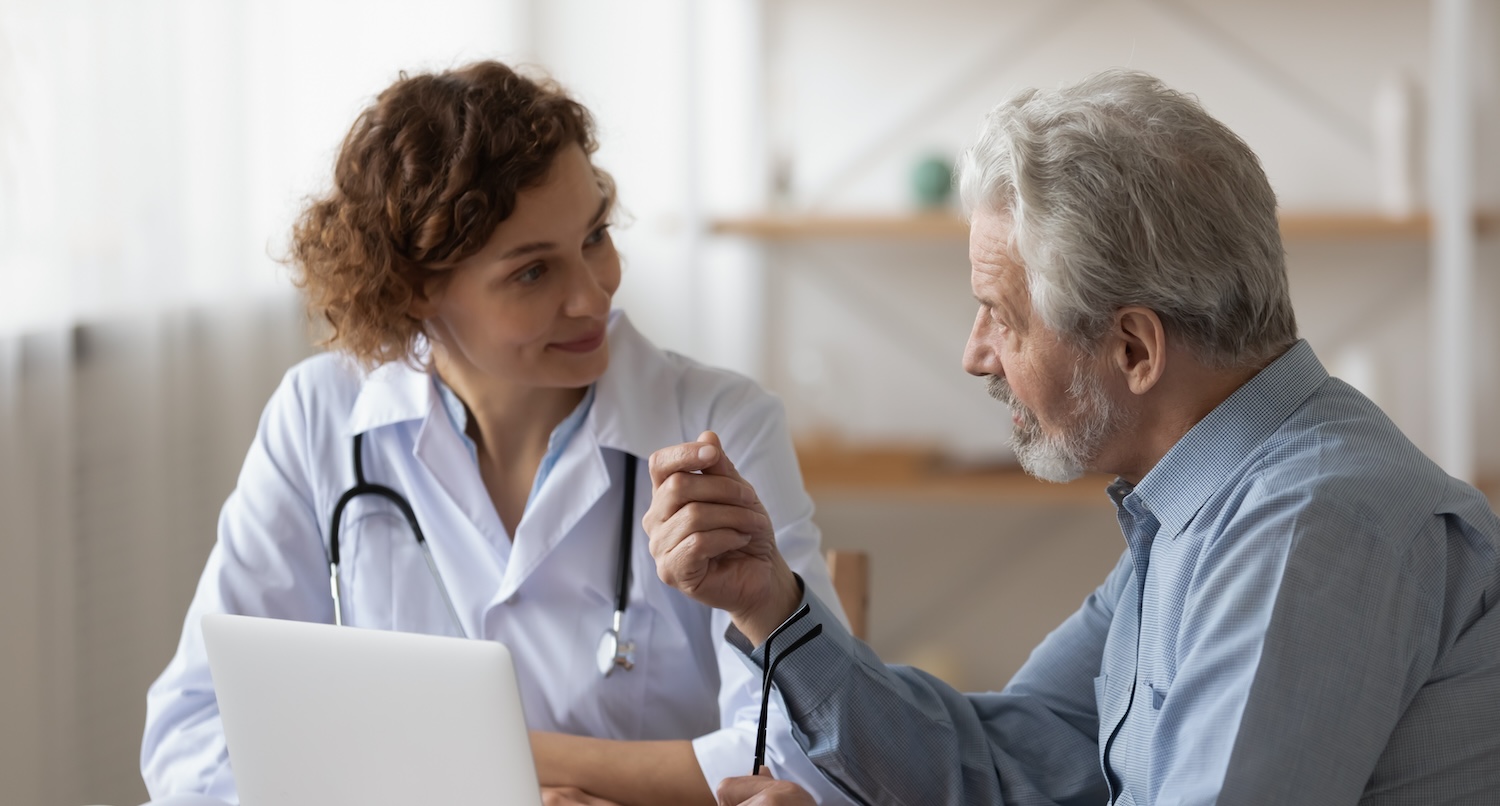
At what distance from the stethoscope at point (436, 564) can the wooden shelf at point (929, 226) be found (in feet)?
4.92

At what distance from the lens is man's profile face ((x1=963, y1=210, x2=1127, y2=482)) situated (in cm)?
115

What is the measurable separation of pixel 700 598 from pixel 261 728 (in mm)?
355

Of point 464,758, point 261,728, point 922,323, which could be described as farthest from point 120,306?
point 922,323

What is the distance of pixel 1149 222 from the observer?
3.45 feet

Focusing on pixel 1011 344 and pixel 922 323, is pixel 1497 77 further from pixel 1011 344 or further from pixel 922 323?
pixel 1011 344

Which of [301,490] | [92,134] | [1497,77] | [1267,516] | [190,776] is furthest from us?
[1497,77]

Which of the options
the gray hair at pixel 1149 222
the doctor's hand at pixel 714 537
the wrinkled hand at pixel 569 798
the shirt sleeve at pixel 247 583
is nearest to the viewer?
the gray hair at pixel 1149 222

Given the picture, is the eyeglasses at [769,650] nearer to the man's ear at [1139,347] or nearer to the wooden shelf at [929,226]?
the man's ear at [1139,347]

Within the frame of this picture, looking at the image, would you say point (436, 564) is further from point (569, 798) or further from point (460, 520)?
point (569, 798)

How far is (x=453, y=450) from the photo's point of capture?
5.10ft

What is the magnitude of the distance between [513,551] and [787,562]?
29cm

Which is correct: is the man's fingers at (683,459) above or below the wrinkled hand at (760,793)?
above

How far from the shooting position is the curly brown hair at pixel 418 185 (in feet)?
4.75

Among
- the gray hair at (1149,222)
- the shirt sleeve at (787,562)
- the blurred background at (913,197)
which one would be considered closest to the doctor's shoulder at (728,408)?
the shirt sleeve at (787,562)
